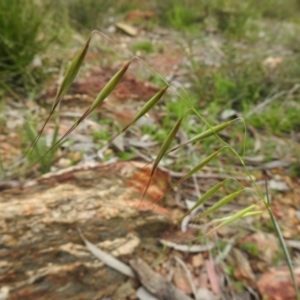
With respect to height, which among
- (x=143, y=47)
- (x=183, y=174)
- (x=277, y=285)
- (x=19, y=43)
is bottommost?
(x=277, y=285)

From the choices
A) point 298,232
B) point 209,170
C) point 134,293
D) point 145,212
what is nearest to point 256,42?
point 209,170

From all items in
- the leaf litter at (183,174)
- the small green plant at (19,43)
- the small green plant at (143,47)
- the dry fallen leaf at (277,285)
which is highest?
the small green plant at (143,47)

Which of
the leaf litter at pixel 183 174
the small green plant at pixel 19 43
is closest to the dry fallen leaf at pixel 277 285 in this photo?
the leaf litter at pixel 183 174

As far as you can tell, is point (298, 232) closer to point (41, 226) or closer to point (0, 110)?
point (41, 226)

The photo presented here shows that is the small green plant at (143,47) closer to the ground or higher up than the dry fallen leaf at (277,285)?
higher up

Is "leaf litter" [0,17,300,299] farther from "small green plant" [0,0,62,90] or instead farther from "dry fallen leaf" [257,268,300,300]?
"small green plant" [0,0,62,90]

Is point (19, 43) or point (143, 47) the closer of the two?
point (19, 43)

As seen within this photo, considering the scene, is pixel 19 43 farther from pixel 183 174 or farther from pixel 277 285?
pixel 277 285

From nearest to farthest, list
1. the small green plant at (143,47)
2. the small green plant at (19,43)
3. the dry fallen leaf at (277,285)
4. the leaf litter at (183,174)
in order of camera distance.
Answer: the dry fallen leaf at (277,285)
the leaf litter at (183,174)
the small green plant at (19,43)
the small green plant at (143,47)

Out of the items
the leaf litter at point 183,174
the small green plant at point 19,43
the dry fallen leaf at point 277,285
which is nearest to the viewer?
the dry fallen leaf at point 277,285

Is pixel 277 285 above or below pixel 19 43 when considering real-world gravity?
below

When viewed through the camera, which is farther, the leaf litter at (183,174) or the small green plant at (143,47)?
the small green plant at (143,47)

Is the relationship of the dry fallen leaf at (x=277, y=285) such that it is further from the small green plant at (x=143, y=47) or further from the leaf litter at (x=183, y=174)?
the small green plant at (x=143, y=47)

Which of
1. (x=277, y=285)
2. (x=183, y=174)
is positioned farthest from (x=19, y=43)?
(x=277, y=285)
